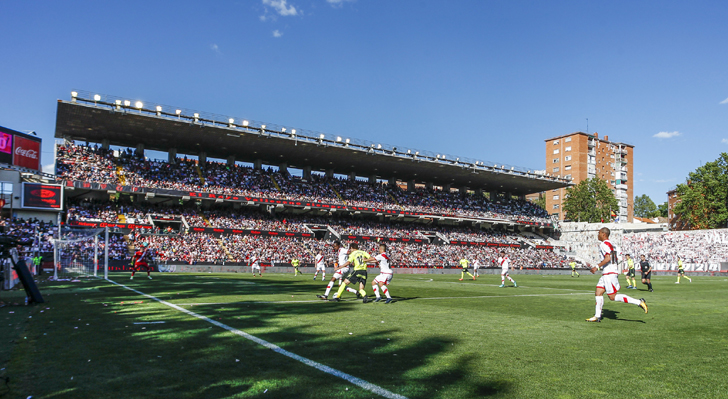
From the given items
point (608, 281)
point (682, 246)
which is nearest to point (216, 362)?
point (608, 281)

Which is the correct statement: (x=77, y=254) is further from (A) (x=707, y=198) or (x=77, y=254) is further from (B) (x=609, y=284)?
(A) (x=707, y=198)

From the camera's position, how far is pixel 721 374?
582 centimetres

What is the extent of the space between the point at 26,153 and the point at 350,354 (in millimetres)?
43548

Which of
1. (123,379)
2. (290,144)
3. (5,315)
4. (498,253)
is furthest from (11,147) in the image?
(498,253)

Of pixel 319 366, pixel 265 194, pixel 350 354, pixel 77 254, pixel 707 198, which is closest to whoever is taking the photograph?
pixel 319 366

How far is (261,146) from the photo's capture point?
54.9 meters

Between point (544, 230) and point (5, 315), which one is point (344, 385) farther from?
point (544, 230)

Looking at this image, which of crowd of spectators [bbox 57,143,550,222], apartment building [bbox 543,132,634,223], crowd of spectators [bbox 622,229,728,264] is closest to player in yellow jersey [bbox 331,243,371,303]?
crowd of spectators [bbox 57,143,550,222]

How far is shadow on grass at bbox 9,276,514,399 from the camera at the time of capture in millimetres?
4938

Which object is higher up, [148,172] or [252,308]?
[148,172]

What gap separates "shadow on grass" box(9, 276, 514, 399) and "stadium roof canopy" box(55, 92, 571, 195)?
40.1m

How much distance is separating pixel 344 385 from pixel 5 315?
10.1 metres

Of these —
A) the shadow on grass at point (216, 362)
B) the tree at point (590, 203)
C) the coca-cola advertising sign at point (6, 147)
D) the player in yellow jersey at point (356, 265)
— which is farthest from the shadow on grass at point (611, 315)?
the tree at point (590, 203)

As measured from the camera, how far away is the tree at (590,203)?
9050 cm
